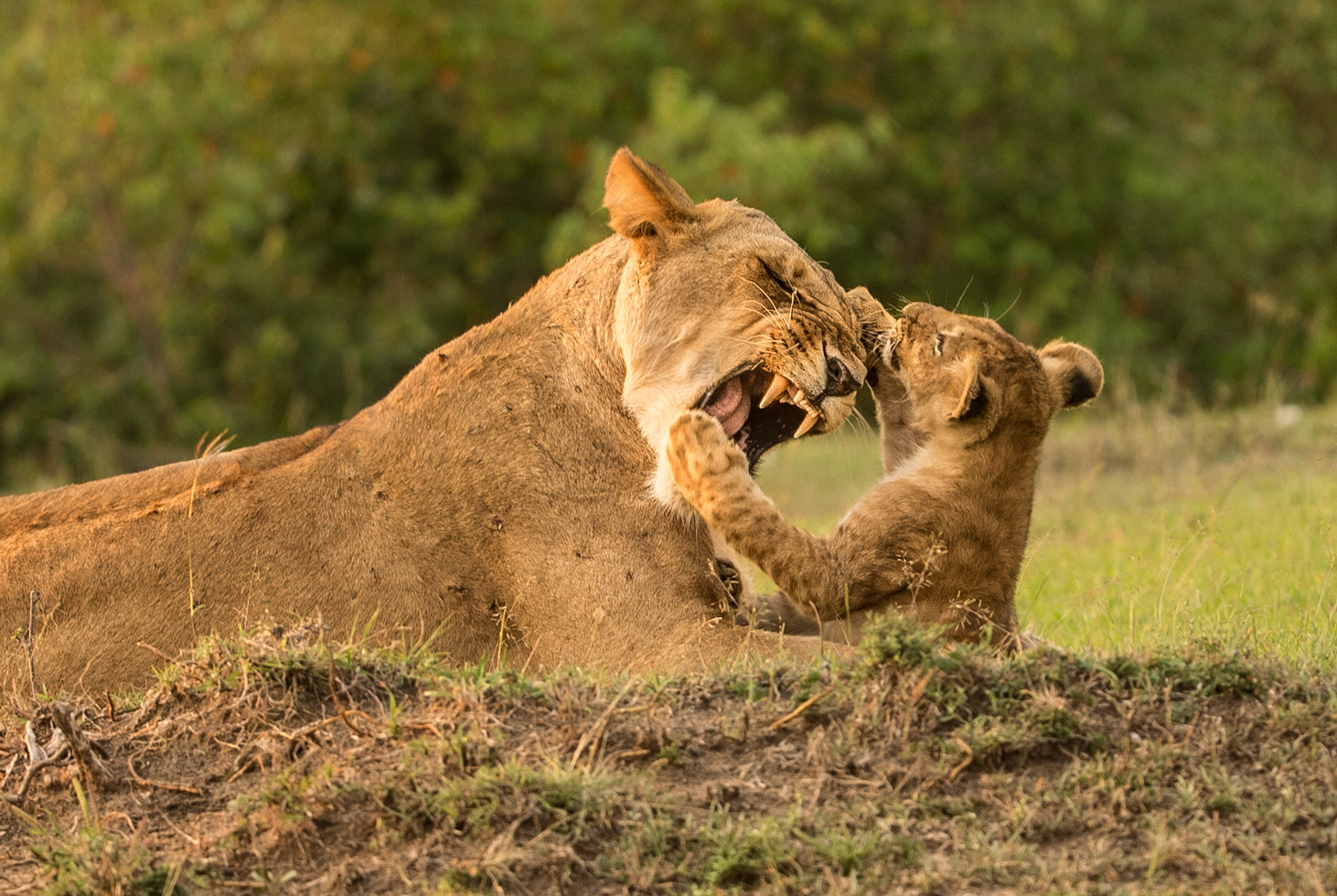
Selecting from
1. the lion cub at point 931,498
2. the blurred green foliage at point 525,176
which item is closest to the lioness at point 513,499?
the lion cub at point 931,498

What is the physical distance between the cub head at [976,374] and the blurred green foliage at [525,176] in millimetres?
9026

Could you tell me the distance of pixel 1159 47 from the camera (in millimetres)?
18984

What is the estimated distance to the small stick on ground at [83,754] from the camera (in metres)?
3.32

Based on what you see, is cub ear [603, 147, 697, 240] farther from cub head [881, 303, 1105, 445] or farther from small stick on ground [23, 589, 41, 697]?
small stick on ground [23, 589, 41, 697]

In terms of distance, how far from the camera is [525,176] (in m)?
17.3

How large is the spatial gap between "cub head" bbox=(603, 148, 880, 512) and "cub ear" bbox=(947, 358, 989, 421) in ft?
0.96

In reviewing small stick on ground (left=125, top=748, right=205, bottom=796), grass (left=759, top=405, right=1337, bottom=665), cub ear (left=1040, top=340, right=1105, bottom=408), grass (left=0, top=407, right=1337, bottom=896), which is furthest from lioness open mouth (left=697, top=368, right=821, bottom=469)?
small stick on ground (left=125, top=748, right=205, bottom=796)

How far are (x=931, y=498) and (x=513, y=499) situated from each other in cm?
112

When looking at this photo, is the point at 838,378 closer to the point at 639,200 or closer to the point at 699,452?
the point at 699,452

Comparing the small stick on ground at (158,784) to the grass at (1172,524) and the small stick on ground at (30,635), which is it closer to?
the small stick on ground at (30,635)

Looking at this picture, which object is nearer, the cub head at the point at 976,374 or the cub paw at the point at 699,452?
the cub paw at the point at 699,452

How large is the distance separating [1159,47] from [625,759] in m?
17.6

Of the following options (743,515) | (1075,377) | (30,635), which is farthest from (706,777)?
(1075,377)

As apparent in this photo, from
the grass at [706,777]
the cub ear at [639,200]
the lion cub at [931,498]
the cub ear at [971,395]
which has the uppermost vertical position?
the cub ear at [639,200]
